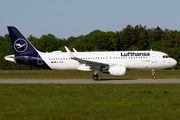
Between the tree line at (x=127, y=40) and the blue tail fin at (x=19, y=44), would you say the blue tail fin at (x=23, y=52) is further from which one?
the tree line at (x=127, y=40)

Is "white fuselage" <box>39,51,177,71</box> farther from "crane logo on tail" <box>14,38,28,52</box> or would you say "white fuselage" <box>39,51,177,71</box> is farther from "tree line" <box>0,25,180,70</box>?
"tree line" <box>0,25,180,70</box>

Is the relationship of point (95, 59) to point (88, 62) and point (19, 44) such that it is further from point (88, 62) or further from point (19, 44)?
point (19, 44)

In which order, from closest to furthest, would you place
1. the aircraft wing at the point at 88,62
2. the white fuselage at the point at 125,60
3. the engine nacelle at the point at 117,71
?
the engine nacelle at the point at 117,71 → the aircraft wing at the point at 88,62 → the white fuselage at the point at 125,60

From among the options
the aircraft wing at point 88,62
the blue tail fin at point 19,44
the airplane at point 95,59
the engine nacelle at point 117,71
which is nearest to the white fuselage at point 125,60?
the airplane at point 95,59

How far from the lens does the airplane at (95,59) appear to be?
2880 cm

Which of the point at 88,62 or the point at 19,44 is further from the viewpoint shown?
the point at 19,44

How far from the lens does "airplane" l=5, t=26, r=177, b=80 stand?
28.8m

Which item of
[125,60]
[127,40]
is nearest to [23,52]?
[125,60]

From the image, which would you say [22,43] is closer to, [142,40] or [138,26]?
[142,40]

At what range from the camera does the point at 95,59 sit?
29781 mm

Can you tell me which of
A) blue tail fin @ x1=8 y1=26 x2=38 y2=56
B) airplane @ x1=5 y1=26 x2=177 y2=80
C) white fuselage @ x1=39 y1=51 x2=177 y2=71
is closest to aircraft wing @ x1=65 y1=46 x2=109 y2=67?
airplane @ x1=5 y1=26 x2=177 y2=80

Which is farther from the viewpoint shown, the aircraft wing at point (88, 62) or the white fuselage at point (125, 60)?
the white fuselage at point (125, 60)

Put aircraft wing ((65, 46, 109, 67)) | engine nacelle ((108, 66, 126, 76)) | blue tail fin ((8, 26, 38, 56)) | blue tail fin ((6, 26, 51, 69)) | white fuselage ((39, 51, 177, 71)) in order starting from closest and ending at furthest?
engine nacelle ((108, 66, 126, 76))
aircraft wing ((65, 46, 109, 67))
white fuselage ((39, 51, 177, 71))
blue tail fin ((6, 26, 51, 69))
blue tail fin ((8, 26, 38, 56))
